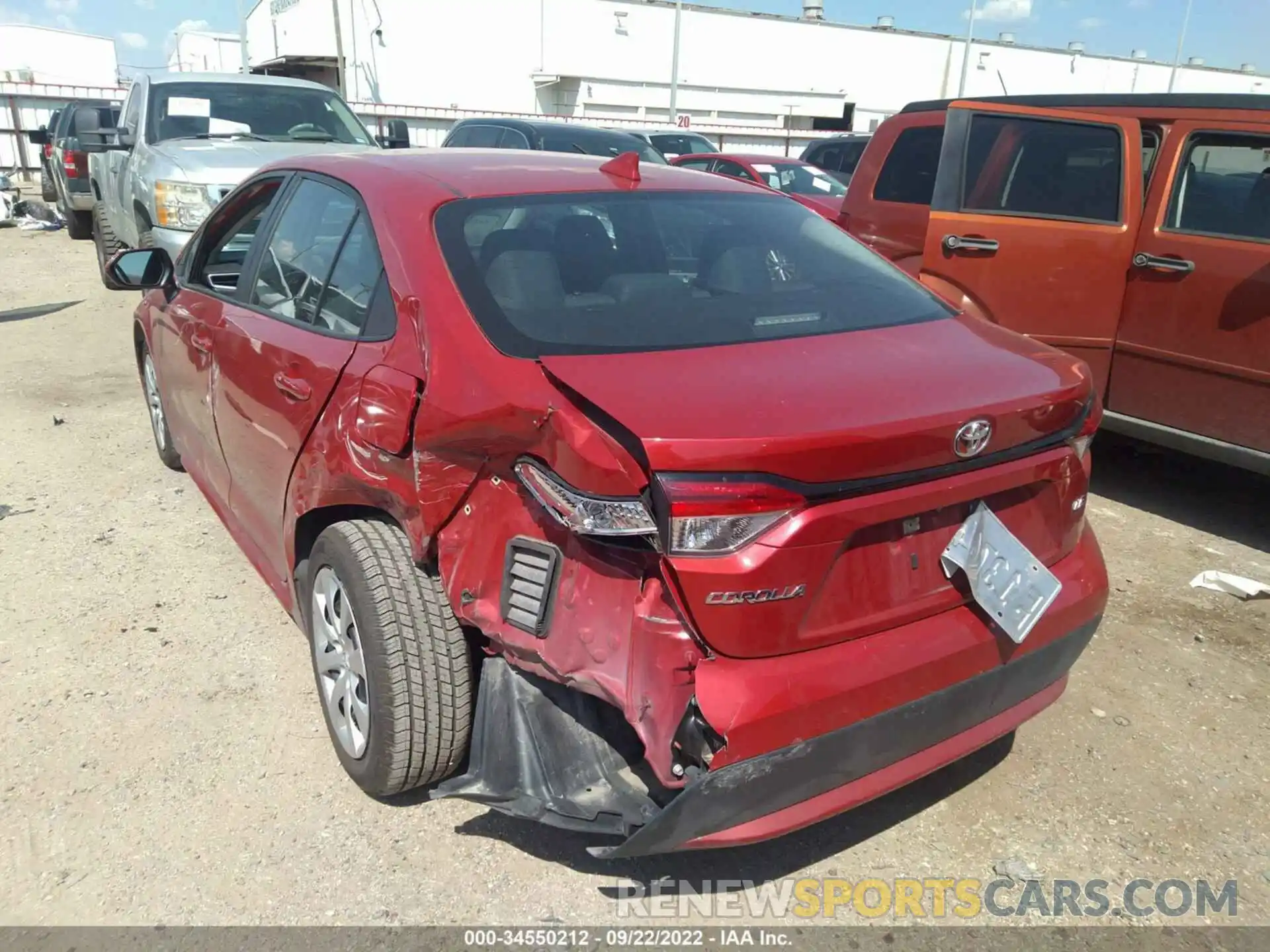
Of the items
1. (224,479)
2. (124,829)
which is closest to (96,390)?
(224,479)

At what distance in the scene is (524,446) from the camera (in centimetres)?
206

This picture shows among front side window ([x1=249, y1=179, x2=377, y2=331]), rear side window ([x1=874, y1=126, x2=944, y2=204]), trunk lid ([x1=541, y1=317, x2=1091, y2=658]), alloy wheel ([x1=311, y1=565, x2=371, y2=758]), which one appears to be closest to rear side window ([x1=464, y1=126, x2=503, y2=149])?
rear side window ([x1=874, y1=126, x2=944, y2=204])

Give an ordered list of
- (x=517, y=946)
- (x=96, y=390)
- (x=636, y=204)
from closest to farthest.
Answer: (x=517, y=946), (x=636, y=204), (x=96, y=390)

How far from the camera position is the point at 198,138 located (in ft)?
26.0

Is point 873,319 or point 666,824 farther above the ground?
point 873,319

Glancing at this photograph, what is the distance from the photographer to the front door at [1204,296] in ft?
13.9

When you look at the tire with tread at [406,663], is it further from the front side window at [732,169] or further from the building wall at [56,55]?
the building wall at [56,55]

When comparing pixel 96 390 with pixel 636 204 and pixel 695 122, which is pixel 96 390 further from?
pixel 695 122

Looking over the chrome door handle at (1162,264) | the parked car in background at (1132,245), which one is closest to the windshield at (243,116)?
the parked car in background at (1132,245)

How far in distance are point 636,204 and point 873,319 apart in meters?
0.80

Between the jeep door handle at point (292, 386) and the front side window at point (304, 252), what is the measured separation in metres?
0.18

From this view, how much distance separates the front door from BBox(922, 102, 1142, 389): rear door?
12 centimetres

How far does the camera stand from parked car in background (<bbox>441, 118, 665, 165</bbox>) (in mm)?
10477

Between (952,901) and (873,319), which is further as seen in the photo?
(873,319)
